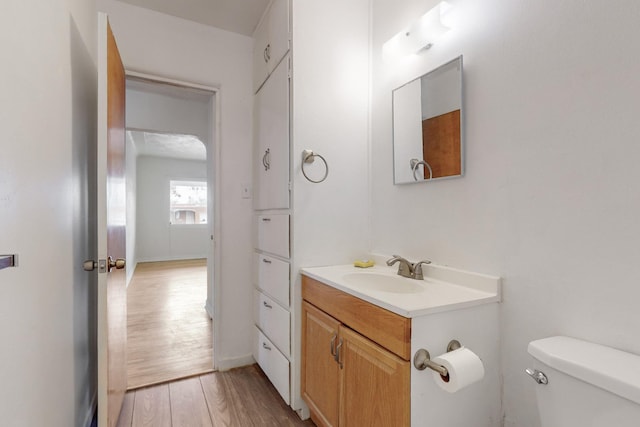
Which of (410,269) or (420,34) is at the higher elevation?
(420,34)

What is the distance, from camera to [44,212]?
1.04 metres

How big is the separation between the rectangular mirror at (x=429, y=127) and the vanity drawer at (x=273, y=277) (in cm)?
83

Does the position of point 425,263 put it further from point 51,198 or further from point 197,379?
point 197,379

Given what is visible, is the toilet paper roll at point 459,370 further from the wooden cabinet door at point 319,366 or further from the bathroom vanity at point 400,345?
the wooden cabinet door at point 319,366

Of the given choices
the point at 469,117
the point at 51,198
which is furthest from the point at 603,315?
the point at 51,198

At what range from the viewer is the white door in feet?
4.32

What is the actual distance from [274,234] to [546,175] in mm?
1390

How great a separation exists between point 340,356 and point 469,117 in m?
1.15

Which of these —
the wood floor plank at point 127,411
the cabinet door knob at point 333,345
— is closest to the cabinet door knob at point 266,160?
the cabinet door knob at point 333,345

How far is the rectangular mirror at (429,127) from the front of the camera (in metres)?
1.34

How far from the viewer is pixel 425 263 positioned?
1.43m

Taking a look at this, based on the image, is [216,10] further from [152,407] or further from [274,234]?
[152,407]

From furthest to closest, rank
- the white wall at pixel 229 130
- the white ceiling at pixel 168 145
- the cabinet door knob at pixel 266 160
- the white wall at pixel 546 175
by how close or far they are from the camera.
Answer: the white ceiling at pixel 168 145 → the white wall at pixel 229 130 → the cabinet door knob at pixel 266 160 → the white wall at pixel 546 175

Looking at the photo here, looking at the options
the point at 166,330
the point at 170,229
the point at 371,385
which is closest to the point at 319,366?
the point at 371,385
